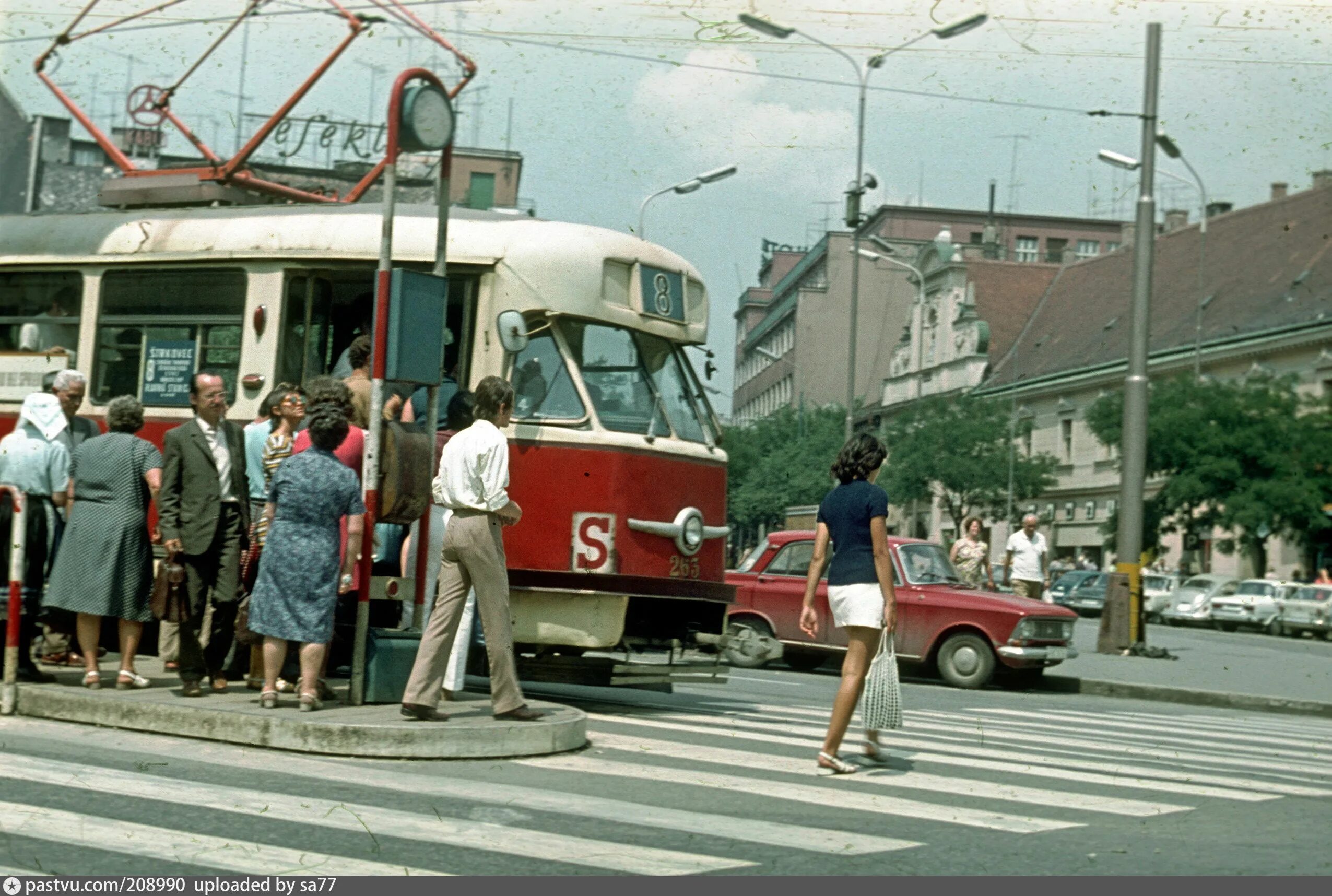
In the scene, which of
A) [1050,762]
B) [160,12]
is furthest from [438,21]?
[1050,762]

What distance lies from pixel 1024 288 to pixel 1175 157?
2546 inches

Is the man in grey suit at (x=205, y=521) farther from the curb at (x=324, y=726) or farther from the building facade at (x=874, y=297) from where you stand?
the building facade at (x=874, y=297)

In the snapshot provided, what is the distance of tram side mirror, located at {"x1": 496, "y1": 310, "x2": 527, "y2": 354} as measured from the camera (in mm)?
11742

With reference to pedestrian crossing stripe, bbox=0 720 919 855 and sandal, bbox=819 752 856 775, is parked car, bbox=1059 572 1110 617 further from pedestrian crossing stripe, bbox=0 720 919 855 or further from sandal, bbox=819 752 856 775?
pedestrian crossing stripe, bbox=0 720 919 855

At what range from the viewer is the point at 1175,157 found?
25.8 m

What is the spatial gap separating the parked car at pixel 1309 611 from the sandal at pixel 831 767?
4001 cm

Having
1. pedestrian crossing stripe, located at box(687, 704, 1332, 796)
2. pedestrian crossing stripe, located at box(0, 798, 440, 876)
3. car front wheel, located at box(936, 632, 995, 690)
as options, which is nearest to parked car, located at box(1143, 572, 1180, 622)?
car front wheel, located at box(936, 632, 995, 690)

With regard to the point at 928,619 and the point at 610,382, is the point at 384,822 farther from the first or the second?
the point at 928,619

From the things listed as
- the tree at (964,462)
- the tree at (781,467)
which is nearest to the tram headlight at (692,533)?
the tree at (781,467)

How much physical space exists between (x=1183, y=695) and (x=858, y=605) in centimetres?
1061

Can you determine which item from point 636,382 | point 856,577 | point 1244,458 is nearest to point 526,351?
point 636,382

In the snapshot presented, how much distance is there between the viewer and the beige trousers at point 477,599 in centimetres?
989

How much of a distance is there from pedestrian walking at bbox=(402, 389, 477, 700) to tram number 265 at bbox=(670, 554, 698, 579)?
1.35m

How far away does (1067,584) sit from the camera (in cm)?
5619
